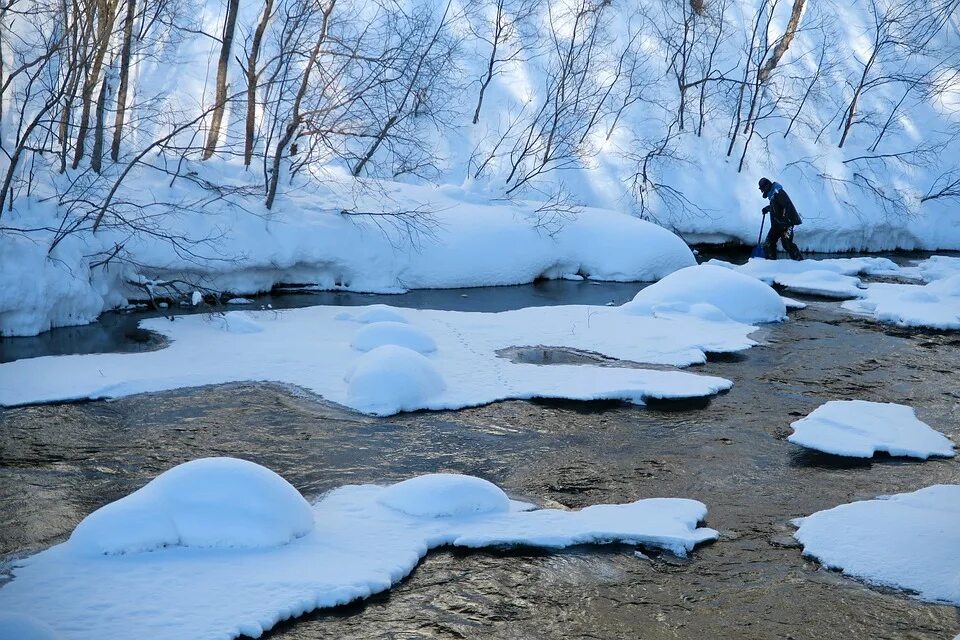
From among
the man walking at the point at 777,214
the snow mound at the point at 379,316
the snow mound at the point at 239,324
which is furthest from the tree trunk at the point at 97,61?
the man walking at the point at 777,214

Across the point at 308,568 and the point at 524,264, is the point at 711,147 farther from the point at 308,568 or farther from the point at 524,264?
the point at 308,568

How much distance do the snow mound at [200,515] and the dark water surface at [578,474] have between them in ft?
1.57

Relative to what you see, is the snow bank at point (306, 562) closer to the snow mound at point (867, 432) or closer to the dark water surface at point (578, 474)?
the dark water surface at point (578, 474)

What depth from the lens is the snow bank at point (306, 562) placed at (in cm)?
447

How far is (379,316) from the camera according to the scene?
11719 millimetres

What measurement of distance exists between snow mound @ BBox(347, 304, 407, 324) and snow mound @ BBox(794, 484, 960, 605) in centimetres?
668

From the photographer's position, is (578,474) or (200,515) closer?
(200,515)

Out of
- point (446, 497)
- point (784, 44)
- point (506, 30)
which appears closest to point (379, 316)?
point (446, 497)

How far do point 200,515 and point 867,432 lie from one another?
557cm

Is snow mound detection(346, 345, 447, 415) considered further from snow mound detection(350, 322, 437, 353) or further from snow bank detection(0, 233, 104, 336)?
snow bank detection(0, 233, 104, 336)

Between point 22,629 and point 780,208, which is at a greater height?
point 780,208

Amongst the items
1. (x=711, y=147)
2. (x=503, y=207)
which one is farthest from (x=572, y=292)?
(x=711, y=147)

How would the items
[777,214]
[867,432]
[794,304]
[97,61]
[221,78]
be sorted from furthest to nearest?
[777,214] < [221,78] < [794,304] < [97,61] < [867,432]

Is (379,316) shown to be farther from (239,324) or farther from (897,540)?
(897,540)
